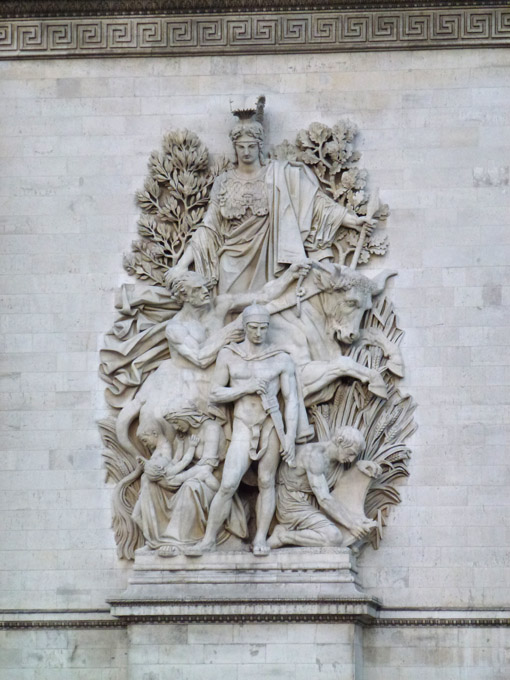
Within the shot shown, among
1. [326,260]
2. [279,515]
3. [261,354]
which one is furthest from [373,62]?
[279,515]

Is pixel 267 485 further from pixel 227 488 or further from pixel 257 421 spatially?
pixel 257 421

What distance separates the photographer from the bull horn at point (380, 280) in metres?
18.2

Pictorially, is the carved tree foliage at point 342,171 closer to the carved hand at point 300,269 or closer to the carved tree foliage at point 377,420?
the carved hand at point 300,269

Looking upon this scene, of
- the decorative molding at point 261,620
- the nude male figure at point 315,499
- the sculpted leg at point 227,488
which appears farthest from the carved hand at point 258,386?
the decorative molding at point 261,620

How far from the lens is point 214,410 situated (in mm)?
17906

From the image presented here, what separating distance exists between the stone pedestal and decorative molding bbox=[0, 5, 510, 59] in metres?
5.07

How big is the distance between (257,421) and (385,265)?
2.06 meters

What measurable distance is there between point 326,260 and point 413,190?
1115 mm

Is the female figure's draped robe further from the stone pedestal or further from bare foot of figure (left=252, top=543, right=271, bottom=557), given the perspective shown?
the stone pedestal

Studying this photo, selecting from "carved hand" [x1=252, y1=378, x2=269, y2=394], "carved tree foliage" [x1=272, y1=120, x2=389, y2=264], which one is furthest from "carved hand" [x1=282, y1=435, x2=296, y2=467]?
"carved tree foliage" [x1=272, y1=120, x2=389, y2=264]

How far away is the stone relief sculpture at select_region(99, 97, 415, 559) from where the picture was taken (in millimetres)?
17688

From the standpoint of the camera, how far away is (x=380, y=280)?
18250mm

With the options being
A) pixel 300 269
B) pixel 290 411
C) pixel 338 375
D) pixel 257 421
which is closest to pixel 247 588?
pixel 257 421

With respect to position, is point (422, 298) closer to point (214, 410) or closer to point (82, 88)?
point (214, 410)
